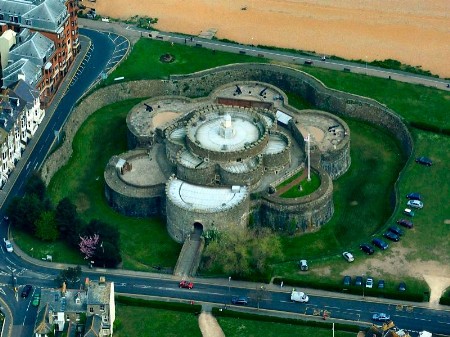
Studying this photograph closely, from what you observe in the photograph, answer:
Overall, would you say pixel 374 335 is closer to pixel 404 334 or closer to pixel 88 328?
pixel 404 334

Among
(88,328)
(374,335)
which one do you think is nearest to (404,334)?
(374,335)
